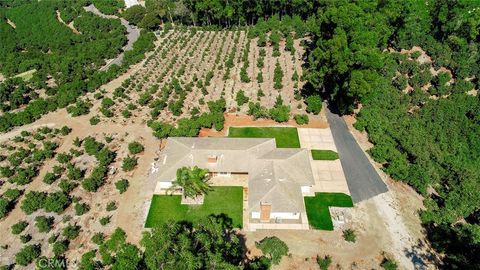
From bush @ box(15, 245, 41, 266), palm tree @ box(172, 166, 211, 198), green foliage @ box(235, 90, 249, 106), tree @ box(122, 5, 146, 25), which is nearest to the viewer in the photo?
bush @ box(15, 245, 41, 266)

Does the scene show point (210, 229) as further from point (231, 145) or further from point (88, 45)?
point (88, 45)

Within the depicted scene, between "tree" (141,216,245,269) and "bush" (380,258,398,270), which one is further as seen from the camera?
"bush" (380,258,398,270)

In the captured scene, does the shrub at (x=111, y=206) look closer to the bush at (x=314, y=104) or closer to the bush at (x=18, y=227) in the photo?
the bush at (x=18, y=227)

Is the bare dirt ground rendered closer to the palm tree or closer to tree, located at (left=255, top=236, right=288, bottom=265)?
tree, located at (left=255, top=236, right=288, bottom=265)

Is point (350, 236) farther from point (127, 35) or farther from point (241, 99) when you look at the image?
point (127, 35)

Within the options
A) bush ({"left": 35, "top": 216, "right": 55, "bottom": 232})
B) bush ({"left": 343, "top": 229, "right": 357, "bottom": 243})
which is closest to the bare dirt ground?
bush ({"left": 343, "top": 229, "right": 357, "bottom": 243})
